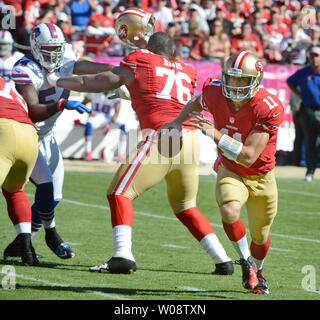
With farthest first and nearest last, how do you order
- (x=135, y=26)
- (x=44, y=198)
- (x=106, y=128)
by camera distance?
1. (x=106, y=128)
2. (x=135, y=26)
3. (x=44, y=198)

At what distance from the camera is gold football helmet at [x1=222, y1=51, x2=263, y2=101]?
204 inches

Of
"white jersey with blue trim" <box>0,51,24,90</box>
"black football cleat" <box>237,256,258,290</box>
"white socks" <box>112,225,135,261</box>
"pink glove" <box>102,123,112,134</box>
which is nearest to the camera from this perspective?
"black football cleat" <box>237,256,258,290</box>

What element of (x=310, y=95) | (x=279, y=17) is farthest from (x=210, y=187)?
(x=279, y=17)

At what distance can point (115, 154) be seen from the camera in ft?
46.4

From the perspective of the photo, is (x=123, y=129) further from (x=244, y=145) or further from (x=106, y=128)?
(x=244, y=145)

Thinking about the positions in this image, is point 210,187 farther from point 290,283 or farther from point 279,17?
point 279,17

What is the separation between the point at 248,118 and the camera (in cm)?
526

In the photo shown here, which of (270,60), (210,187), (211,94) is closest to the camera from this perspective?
(211,94)

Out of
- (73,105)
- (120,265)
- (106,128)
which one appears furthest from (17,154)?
(106,128)

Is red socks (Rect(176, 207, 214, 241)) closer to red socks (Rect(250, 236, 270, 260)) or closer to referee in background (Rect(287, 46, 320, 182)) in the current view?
red socks (Rect(250, 236, 270, 260))

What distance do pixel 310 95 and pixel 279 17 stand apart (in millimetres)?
6141

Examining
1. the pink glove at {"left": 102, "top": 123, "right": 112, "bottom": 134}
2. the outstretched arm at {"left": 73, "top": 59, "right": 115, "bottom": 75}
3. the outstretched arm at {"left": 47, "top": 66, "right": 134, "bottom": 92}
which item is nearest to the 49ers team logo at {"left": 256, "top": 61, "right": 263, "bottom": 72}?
the outstretched arm at {"left": 47, "top": 66, "right": 134, "bottom": 92}

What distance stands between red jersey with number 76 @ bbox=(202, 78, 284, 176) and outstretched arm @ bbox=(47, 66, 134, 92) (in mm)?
645

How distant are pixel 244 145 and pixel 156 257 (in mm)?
1839
